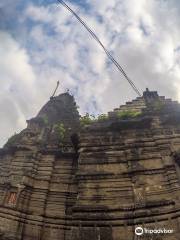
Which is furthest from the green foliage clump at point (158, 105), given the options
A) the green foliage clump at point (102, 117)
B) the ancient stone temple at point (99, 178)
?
the green foliage clump at point (102, 117)

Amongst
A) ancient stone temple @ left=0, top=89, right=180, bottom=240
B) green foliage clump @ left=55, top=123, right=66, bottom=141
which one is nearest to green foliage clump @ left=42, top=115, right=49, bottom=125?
ancient stone temple @ left=0, top=89, right=180, bottom=240

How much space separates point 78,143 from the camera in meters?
15.2

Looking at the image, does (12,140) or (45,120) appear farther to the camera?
(45,120)

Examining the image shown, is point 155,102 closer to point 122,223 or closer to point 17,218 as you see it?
point 122,223

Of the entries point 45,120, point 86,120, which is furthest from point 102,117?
point 45,120

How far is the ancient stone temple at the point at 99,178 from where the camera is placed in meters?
11.6

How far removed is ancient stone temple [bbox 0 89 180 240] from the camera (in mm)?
11633

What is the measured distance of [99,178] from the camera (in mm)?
13250

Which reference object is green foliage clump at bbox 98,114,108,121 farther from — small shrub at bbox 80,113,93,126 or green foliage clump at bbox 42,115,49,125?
green foliage clump at bbox 42,115,49,125

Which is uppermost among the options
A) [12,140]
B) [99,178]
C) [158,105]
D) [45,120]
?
[45,120]

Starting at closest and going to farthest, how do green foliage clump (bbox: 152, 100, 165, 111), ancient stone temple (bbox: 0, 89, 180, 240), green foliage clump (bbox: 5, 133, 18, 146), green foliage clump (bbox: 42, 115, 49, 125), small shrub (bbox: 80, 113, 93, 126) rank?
ancient stone temple (bbox: 0, 89, 180, 240), green foliage clump (bbox: 152, 100, 165, 111), small shrub (bbox: 80, 113, 93, 126), green foliage clump (bbox: 5, 133, 18, 146), green foliage clump (bbox: 42, 115, 49, 125)

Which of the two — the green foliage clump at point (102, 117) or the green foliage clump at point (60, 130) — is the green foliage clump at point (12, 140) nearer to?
the green foliage clump at point (60, 130)

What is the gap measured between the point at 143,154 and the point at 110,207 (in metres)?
2.91

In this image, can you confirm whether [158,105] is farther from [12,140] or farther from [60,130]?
[12,140]
